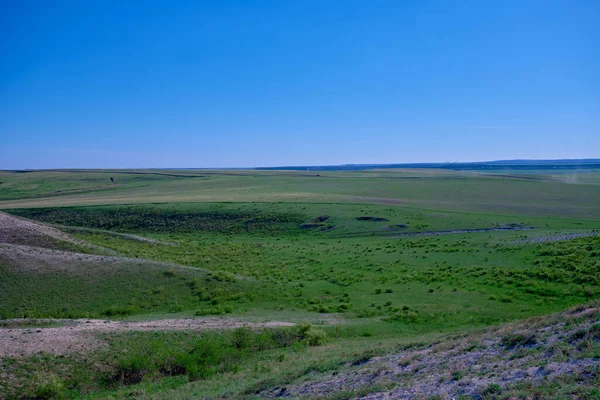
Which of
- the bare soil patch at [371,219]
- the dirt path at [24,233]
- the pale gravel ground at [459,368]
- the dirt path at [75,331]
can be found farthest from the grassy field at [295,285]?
the pale gravel ground at [459,368]

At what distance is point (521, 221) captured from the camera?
217 feet

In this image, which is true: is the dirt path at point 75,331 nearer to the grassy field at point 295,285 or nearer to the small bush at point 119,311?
the grassy field at point 295,285

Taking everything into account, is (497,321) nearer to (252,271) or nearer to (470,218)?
(252,271)

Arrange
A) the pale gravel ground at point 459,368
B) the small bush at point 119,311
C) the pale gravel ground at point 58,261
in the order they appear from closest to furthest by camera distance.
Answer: the pale gravel ground at point 459,368, the small bush at point 119,311, the pale gravel ground at point 58,261

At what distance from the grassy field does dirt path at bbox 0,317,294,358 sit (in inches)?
32.3

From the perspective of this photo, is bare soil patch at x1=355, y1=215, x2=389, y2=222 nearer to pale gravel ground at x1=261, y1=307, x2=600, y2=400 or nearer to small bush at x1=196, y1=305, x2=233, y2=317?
small bush at x1=196, y1=305, x2=233, y2=317

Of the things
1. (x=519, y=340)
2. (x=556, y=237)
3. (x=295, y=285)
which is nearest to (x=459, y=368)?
(x=519, y=340)

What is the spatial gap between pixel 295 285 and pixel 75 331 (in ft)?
61.3

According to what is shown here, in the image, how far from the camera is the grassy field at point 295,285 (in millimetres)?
18016

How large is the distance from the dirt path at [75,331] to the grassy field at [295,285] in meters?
0.82

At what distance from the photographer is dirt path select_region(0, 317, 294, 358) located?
18078 millimetres

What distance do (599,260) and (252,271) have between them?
103 feet

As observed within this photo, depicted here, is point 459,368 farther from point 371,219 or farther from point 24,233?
point 371,219

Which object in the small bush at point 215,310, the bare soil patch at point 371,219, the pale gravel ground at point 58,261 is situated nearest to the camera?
the small bush at point 215,310
